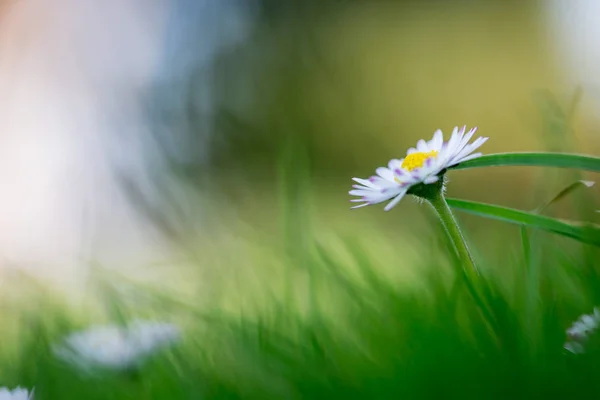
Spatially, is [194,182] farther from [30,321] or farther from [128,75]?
[128,75]

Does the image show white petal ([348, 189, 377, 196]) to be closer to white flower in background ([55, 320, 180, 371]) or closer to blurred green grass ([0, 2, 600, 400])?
blurred green grass ([0, 2, 600, 400])

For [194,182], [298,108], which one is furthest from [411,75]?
[194,182]

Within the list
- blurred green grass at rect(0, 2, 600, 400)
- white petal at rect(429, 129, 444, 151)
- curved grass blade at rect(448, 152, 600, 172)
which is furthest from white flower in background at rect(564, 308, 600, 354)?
white petal at rect(429, 129, 444, 151)

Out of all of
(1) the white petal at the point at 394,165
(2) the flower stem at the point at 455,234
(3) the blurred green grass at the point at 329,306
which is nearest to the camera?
(3) the blurred green grass at the point at 329,306

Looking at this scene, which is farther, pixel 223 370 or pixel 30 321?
pixel 30 321

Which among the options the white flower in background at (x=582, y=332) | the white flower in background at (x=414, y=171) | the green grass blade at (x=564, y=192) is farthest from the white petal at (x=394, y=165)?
the white flower in background at (x=582, y=332)

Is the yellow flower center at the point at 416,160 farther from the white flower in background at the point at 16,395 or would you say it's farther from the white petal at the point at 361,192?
the white flower in background at the point at 16,395
